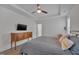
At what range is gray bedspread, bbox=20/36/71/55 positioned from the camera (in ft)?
5.18

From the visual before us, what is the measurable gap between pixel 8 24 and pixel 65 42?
1117 millimetres

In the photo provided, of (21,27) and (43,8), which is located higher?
(43,8)

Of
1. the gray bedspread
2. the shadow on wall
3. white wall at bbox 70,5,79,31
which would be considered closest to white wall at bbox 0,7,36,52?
the shadow on wall

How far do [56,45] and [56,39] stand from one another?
4.5 inches

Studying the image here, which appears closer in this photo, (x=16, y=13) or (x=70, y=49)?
(x=70, y=49)

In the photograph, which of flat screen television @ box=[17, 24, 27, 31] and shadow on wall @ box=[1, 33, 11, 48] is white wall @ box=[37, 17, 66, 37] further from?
shadow on wall @ box=[1, 33, 11, 48]

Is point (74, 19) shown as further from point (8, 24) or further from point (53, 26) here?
point (8, 24)

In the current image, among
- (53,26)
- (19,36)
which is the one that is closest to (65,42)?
(53,26)

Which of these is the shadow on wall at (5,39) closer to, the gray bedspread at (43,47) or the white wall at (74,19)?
the gray bedspread at (43,47)

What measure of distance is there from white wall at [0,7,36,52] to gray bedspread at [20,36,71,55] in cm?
13

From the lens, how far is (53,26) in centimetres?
180
